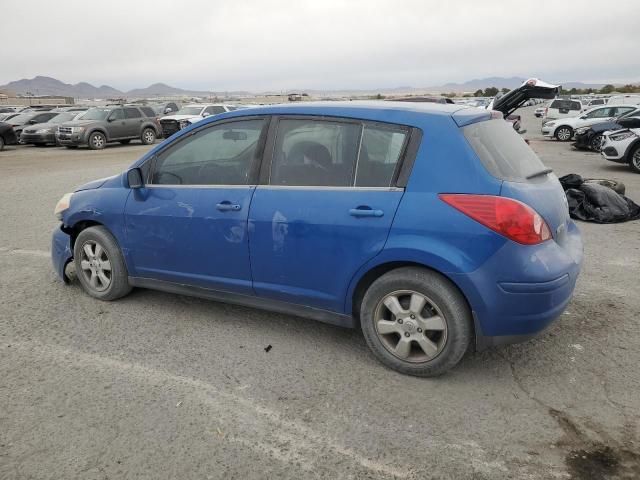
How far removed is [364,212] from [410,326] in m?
0.76

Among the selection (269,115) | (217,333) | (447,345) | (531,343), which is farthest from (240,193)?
(531,343)

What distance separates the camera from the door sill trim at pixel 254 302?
366 cm

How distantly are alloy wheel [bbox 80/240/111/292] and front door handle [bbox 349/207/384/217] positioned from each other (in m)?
2.39

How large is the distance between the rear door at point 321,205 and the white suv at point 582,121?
21214 millimetres

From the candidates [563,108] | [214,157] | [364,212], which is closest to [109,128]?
[214,157]

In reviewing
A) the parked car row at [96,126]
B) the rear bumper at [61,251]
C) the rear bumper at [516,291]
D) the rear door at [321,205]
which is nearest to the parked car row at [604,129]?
the rear bumper at [516,291]

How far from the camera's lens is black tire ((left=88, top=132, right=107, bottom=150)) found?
21.5 m

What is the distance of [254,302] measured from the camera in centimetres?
397

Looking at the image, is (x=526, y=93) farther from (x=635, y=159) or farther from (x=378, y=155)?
(x=378, y=155)

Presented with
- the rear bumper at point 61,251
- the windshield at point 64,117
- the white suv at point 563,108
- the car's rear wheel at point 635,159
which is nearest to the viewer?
the rear bumper at point 61,251

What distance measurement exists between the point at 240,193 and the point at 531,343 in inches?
92.3

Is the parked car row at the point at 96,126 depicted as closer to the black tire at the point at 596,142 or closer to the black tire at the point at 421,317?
the black tire at the point at 596,142

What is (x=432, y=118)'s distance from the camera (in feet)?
11.1

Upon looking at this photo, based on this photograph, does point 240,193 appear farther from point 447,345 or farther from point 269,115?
point 447,345
